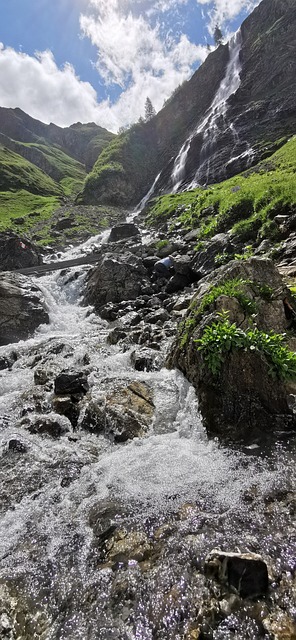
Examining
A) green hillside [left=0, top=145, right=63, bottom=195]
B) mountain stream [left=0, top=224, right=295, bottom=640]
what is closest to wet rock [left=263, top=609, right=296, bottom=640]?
mountain stream [left=0, top=224, right=295, bottom=640]

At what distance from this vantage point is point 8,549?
5.96 metres

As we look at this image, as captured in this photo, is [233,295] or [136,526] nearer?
[136,526]

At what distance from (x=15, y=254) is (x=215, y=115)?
7583cm

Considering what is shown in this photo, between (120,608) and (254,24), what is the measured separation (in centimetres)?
13878

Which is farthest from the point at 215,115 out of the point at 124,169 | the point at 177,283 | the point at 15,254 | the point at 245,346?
the point at 245,346

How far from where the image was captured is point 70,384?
11.2m

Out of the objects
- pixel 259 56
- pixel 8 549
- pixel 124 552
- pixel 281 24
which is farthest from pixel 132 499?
pixel 281 24

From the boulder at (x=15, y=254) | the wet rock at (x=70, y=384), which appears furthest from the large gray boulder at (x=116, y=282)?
the boulder at (x=15, y=254)

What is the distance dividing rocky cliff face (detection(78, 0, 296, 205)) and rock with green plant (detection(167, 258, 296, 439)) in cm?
5812

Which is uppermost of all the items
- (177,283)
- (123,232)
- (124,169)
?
(124,169)

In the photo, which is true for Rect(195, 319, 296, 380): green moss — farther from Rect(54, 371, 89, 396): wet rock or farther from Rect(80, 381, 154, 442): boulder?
Rect(54, 371, 89, 396): wet rock

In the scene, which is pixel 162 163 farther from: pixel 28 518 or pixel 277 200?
pixel 28 518

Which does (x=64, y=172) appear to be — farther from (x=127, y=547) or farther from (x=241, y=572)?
(x=241, y=572)

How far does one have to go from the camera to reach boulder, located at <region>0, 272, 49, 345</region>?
1934 cm
